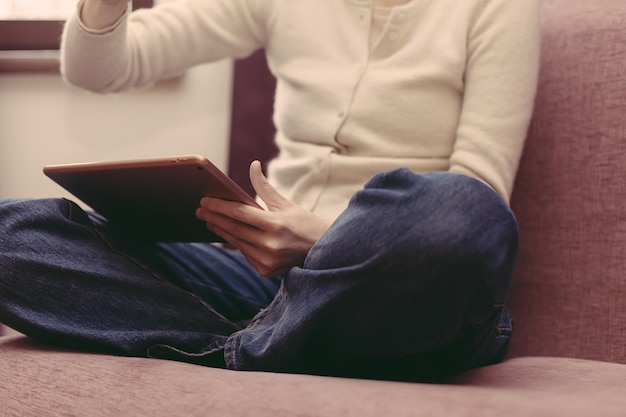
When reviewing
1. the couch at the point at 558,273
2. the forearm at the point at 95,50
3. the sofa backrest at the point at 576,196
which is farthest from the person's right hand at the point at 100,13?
the sofa backrest at the point at 576,196

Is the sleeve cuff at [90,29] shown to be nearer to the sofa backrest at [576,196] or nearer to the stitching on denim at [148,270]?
the stitching on denim at [148,270]

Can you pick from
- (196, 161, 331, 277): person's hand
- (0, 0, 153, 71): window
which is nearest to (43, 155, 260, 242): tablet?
(196, 161, 331, 277): person's hand

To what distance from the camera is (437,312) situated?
0.52m

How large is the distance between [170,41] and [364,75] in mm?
324

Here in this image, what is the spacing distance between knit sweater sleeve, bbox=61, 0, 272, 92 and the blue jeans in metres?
0.32

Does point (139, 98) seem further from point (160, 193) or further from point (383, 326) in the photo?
point (383, 326)

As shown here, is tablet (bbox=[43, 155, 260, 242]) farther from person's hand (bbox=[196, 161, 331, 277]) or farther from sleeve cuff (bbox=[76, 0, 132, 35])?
sleeve cuff (bbox=[76, 0, 132, 35])

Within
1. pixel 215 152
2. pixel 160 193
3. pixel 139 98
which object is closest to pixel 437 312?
pixel 160 193

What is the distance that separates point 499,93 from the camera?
874mm

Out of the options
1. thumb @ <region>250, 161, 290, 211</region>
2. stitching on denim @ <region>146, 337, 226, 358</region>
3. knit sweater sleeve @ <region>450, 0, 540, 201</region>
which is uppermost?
knit sweater sleeve @ <region>450, 0, 540, 201</region>

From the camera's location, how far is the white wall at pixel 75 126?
5.07ft

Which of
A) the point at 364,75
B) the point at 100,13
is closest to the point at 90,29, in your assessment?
the point at 100,13

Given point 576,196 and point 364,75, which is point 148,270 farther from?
point 576,196

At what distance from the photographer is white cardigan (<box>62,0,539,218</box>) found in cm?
88
